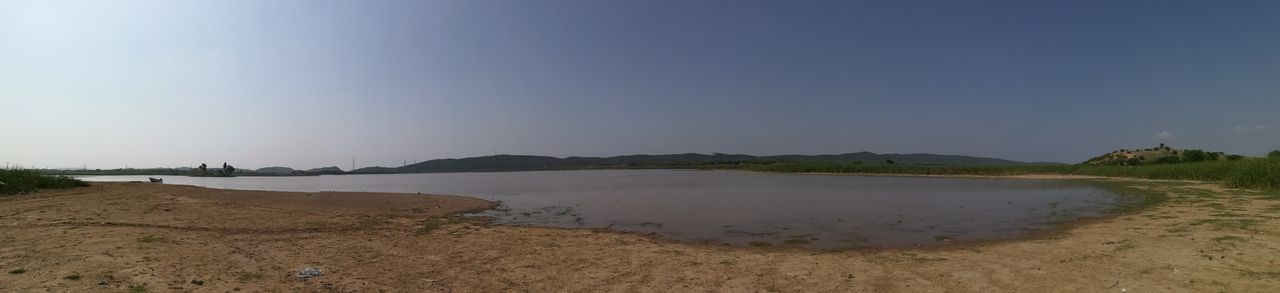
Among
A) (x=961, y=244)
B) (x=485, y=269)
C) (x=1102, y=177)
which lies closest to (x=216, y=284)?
(x=485, y=269)

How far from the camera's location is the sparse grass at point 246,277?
6371mm

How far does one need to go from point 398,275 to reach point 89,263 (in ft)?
11.0

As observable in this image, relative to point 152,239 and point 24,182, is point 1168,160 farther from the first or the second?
point 24,182

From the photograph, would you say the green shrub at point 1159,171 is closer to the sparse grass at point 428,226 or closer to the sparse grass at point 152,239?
the sparse grass at point 428,226

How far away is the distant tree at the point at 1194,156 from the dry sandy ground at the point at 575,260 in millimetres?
40707

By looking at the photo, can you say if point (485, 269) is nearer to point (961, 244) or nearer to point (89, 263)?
point (89, 263)

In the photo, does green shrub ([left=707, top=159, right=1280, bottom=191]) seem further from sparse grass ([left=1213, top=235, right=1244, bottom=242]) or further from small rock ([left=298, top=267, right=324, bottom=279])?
small rock ([left=298, top=267, right=324, bottom=279])

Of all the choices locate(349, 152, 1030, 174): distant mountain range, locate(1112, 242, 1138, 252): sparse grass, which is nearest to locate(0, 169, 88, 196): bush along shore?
locate(1112, 242, 1138, 252): sparse grass

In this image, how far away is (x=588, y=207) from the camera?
19375mm

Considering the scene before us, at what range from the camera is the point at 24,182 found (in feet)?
65.6

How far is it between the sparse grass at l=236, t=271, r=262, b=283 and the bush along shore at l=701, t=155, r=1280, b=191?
27759mm

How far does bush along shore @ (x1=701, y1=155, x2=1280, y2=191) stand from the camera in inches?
796

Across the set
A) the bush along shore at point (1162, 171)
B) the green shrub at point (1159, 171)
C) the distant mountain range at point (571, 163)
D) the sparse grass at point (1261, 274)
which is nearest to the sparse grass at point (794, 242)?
the sparse grass at point (1261, 274)

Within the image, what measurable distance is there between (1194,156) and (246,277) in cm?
5903
